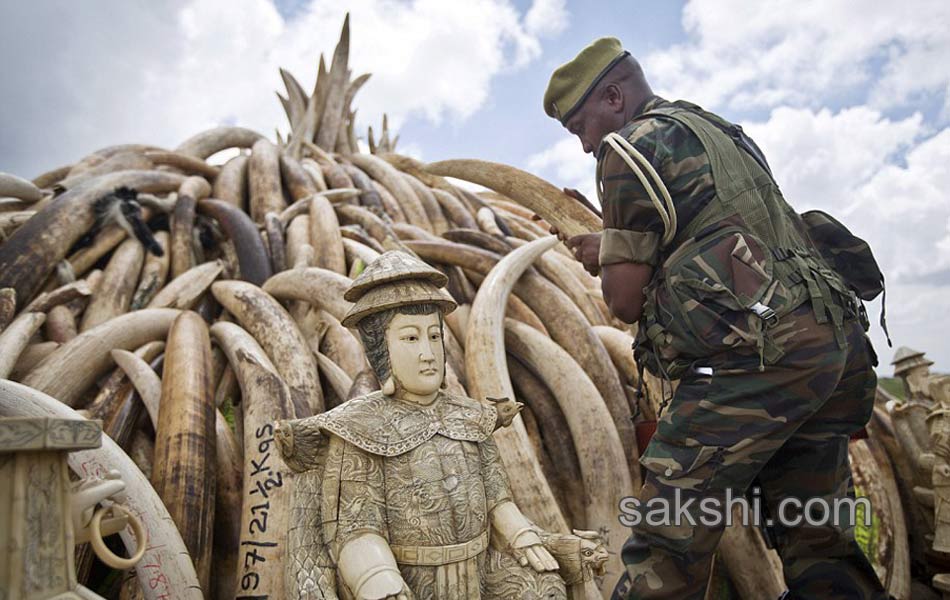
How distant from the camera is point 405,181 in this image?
844 centimetres

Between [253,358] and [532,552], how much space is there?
7.16ft

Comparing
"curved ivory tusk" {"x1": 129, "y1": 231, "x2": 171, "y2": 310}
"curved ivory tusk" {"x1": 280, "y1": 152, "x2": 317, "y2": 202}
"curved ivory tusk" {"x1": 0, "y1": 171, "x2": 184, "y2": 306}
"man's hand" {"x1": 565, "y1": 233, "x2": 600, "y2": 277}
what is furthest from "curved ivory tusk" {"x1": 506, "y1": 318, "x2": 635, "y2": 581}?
"curved ivory tusk" {"x1": 280, "y1": 152, "x2": 317, "y2": 202}

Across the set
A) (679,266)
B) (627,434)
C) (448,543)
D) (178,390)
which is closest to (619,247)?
(679,266)

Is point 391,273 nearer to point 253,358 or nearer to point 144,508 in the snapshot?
point 144,508

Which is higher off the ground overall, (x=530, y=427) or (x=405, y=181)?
(x=405, y=181)

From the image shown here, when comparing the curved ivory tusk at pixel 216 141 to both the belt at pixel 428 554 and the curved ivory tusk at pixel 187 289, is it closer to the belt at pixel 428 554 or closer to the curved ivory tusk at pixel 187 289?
the curved ivory tusk at pixel 187 289

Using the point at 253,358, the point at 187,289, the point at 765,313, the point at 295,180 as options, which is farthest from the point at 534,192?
the point at 295,180

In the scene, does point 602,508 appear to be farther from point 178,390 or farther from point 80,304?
point 80,304

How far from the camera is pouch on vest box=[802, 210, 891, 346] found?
94.5 inches

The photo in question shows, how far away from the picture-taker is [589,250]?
8.00ft

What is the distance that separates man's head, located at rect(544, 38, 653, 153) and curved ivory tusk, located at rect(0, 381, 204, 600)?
235 cm

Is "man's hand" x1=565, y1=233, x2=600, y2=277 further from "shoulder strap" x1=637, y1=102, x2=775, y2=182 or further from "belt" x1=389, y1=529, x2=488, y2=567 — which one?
"belt" x1=389, y1=529, x2=488, y2=567

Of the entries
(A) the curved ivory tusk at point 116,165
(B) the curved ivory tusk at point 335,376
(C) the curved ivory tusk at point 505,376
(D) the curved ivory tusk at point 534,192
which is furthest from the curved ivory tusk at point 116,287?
(C) the curved ivory tusk at point 505,376

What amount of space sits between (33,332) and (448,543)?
3.43 m
